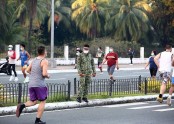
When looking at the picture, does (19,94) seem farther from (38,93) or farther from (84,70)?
(38,93)

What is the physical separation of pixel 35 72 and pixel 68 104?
3.51 metres

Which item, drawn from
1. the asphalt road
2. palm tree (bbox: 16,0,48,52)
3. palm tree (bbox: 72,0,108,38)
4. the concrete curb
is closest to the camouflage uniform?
the concrete curb

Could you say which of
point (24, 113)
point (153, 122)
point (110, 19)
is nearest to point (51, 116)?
point (24, 113)

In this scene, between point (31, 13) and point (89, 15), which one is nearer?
point (31, 13)

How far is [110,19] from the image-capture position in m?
64.1

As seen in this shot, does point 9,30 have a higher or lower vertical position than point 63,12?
lower

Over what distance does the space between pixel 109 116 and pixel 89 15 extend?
48995mm

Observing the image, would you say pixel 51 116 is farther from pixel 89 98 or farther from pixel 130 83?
pixel 130 83

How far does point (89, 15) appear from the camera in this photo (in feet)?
205

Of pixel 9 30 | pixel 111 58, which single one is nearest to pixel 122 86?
pixel 111 58

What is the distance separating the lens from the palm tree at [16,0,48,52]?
154 ft

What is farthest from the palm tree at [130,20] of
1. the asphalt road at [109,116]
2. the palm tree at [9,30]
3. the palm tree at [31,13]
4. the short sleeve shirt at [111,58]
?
the asphalt road at [109,116]

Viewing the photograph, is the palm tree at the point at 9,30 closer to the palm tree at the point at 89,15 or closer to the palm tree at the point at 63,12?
the palm tree at the point at 89,15

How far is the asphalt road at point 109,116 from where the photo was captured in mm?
12789
